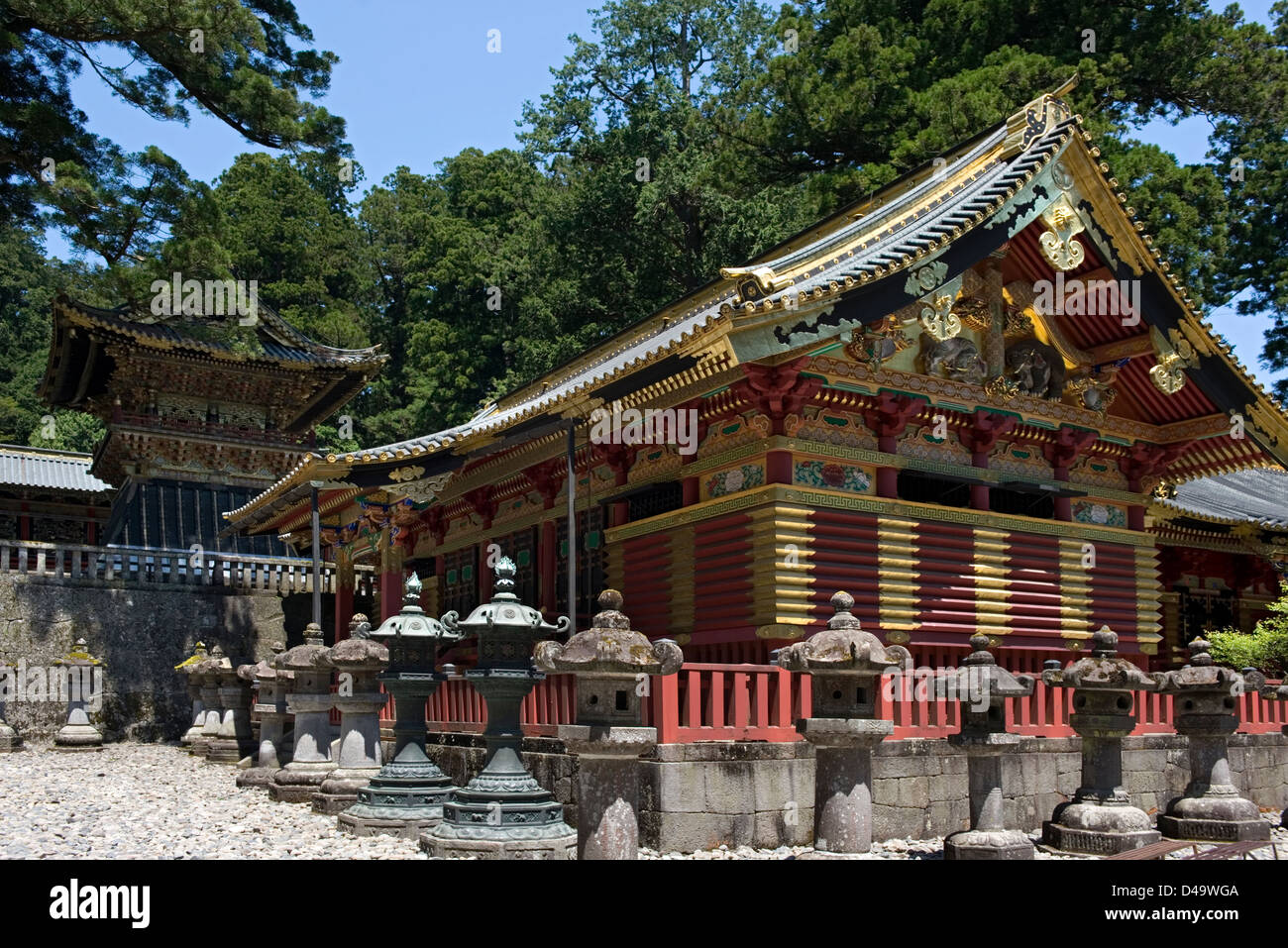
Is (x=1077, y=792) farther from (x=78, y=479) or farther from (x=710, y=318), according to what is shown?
(x=78, y=479)

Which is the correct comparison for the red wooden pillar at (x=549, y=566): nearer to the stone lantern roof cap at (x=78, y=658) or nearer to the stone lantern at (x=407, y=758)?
the stone lantern at (x=407, y=758)

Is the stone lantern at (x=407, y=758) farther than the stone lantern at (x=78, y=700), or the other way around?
the stone lantern at (x=78, y=700)

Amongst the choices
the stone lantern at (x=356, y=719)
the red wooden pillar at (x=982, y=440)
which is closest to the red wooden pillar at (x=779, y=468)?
the red wooden pillar at (x=982, y=440)

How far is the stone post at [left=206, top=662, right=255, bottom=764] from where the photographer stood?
66.8ft

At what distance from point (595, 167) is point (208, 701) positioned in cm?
2522

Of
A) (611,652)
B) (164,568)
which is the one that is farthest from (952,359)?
(164,568)

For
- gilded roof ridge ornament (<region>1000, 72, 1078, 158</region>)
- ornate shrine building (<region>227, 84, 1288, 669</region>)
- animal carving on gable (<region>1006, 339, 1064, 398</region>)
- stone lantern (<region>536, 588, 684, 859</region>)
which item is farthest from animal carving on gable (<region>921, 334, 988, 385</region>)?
stone lantern (<region>536, 588, 684, 859</region>)

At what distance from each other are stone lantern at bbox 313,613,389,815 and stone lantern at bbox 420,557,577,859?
3121 mm

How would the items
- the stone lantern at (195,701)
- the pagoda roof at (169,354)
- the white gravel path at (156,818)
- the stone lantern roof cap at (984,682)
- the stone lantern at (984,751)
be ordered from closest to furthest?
the stone lantern at (984,751) → the stone lantern roof cap at (984,682) → the white gravel path at (156,818) → the stone lantern at (195,701) → the pagoda roof at (169,354)

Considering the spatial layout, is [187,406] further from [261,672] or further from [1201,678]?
[1201,678]

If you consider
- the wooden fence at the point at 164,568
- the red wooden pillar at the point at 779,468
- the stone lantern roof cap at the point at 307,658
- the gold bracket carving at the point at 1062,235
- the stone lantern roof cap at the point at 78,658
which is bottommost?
the stone lantern roof cap at the point at 78,658

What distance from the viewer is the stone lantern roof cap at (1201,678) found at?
37.1 ft

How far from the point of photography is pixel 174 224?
2128 centimetres

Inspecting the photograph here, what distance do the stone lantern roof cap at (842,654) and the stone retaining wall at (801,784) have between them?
164cm
